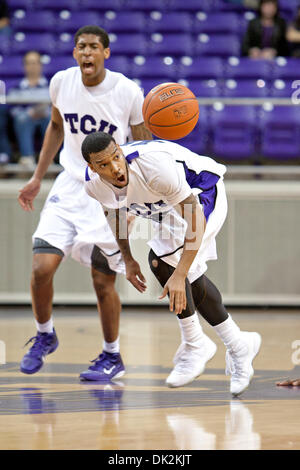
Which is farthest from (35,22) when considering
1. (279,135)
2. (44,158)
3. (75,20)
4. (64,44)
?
(44,158)

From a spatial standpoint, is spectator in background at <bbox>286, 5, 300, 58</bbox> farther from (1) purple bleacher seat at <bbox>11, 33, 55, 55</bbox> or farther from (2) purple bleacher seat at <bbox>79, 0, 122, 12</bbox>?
(1) purple bleacher seat at <bbox>11, 33, 55, 55</bbox>

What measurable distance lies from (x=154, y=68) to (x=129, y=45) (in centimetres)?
80

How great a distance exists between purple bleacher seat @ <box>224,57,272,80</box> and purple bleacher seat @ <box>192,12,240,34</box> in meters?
0.92

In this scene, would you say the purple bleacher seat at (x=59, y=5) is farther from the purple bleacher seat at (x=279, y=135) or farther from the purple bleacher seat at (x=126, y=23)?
the purple bleacher seat at (x=279, y=135)

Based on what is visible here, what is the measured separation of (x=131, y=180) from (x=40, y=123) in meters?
3.79

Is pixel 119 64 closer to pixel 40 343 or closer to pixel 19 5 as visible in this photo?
pixel 19 5

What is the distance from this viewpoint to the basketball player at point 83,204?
470cm

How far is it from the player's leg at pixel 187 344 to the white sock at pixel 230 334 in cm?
10

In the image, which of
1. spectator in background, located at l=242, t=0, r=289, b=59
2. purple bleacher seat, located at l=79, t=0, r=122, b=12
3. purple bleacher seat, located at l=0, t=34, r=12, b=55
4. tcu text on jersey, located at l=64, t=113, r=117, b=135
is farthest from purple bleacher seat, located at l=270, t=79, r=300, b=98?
tcu text on jersey, located at l=64, t=113, r=117, b=135

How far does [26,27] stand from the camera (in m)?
10.2

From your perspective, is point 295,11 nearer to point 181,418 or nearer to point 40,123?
point 40,123

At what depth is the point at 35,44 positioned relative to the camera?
32.3 ft

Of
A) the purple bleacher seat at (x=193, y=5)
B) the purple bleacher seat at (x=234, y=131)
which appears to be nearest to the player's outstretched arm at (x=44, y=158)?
the purple bleacher seat at (x=234, y=131)
